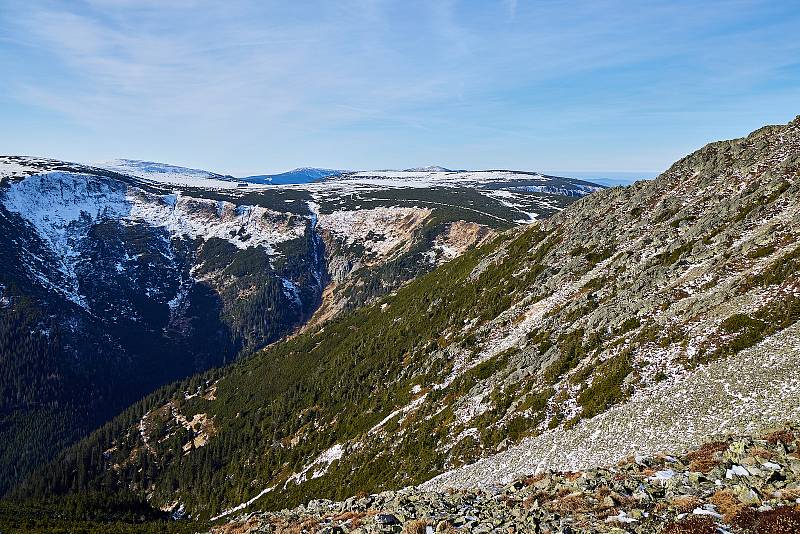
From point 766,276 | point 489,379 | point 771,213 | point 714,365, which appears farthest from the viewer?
point 489,379

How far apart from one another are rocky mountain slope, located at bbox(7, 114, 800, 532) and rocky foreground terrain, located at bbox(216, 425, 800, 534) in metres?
9.58

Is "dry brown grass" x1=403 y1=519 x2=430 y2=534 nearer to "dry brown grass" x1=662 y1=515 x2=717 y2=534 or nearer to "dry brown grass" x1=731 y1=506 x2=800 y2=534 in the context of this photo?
"dry brown grass" x1=662 y1=515 x2=717 y2=534

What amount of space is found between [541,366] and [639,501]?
37.0 meters

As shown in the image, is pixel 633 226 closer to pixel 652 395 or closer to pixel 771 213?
pixel 771 213

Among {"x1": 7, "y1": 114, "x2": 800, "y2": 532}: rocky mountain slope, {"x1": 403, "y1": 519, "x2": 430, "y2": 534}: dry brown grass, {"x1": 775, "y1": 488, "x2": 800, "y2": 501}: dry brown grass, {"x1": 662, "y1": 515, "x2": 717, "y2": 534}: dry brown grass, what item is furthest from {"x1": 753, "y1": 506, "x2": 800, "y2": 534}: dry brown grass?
{"x1": 7, "y1": 114, "x2": 800, "y2": 532}: rocky mountain slope

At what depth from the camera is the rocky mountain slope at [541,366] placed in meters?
38.5

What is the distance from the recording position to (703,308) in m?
46.6

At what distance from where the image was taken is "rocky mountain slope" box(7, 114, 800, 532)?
38.5 metres

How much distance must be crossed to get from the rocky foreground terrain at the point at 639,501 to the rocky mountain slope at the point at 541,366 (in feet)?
31.4

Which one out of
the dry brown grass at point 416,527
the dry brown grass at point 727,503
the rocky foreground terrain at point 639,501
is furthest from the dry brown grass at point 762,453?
the dry brown grass at point 416,527

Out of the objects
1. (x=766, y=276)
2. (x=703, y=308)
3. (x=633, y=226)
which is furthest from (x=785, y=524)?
(x=633, y=226)

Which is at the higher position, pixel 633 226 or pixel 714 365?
pixel 633 226

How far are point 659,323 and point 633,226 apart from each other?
36013 mm

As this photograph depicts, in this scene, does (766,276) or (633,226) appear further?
(633,226)
